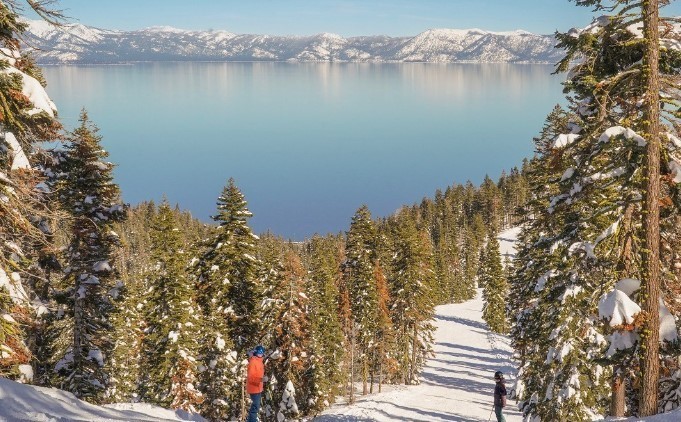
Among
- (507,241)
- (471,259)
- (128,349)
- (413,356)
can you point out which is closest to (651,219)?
(413,356)

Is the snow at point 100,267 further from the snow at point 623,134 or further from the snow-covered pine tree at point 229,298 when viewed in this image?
the snow at point 623,134

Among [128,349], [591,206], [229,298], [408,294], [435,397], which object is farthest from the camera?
[128,349]

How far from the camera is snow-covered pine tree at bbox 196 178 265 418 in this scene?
93.1ft

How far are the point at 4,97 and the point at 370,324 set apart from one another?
34470 millimetres

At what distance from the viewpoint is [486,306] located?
7356 centimetres

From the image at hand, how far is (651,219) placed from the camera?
434 inches

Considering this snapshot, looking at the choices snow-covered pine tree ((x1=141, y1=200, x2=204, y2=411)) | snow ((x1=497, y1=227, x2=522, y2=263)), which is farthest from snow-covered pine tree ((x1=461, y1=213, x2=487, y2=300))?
snow-covered pine tree ((x1=141, y1=200, x2=204, y2=411))

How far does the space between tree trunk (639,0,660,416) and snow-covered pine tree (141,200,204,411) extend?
22150mm

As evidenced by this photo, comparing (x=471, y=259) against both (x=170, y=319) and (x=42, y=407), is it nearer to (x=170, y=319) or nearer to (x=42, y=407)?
(x=170, y=319)

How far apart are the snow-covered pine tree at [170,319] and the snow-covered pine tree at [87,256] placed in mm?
5205

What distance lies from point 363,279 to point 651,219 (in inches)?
1212

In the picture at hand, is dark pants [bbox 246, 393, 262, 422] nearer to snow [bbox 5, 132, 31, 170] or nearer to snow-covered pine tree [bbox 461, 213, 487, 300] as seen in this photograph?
snow [bbox 5, 132, 31, 170]

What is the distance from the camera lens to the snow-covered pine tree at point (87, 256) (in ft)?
67.3

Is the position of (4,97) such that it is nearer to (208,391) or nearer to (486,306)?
(208,391)
